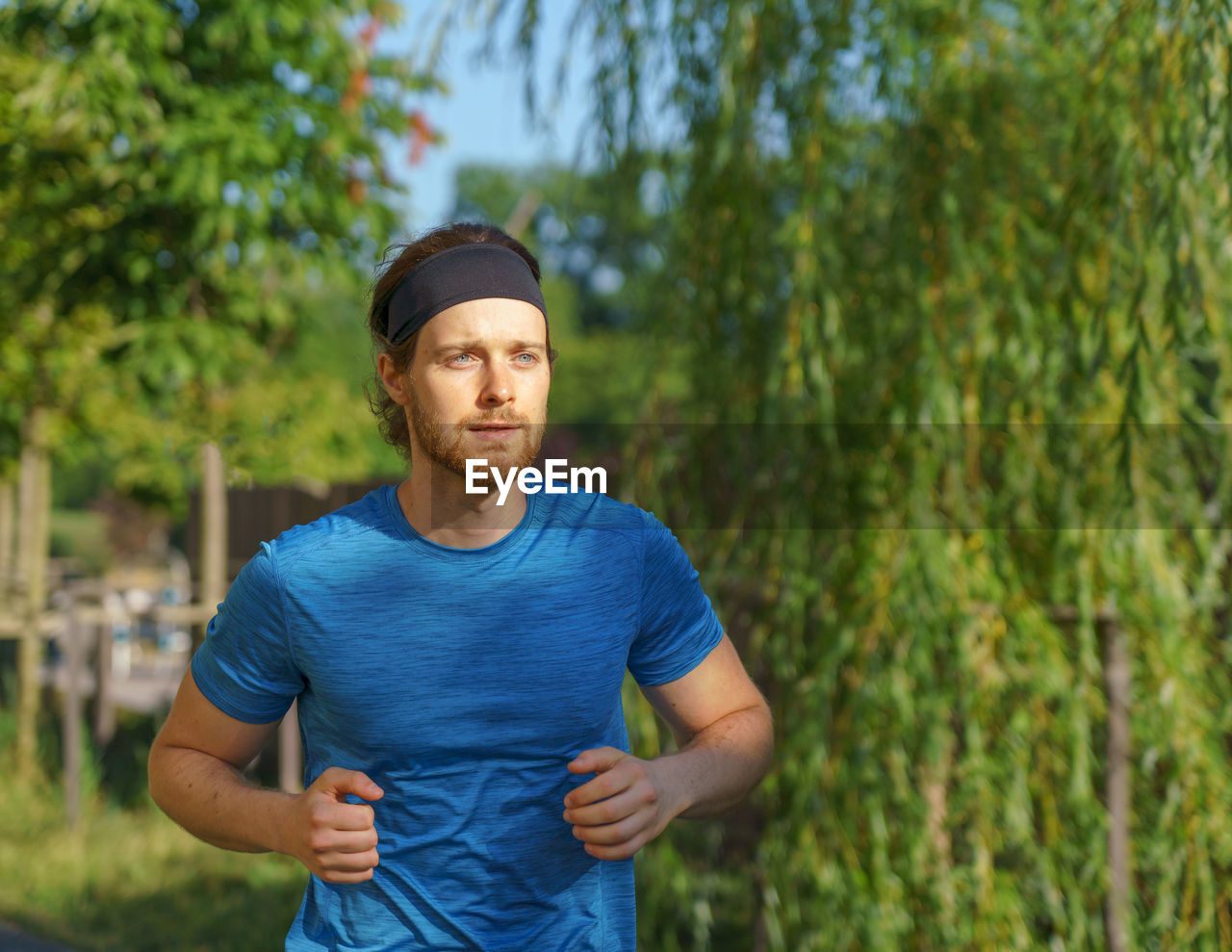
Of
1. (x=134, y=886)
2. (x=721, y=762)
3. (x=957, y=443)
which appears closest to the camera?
(x=721, y=762)

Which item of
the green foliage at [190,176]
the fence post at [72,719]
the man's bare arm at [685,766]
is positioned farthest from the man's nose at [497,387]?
the fence post at [72,719]

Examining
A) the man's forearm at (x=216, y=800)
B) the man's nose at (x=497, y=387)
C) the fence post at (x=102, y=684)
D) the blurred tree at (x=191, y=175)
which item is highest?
the blurred tree at (x=191, y=175)

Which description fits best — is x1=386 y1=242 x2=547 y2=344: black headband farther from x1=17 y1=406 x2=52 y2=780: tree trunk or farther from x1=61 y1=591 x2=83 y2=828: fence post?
x1=17 y1=406 x2=52 y2=780: tree trunk

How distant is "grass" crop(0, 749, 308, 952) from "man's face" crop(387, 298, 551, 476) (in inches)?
142

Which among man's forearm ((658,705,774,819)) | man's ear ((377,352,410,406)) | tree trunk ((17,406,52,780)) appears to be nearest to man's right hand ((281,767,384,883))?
man's forearm ((658,705,774,819))

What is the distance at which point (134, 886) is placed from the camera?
5.46 meters

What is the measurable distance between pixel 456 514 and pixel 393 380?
197 millimetres

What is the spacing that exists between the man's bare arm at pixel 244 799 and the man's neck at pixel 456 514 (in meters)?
0.30

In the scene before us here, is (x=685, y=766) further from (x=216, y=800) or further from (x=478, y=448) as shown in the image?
(x=216, y=800)

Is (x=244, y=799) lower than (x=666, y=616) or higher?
lower

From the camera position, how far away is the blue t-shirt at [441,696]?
57.6 inches

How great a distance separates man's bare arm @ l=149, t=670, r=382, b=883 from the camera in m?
1.35

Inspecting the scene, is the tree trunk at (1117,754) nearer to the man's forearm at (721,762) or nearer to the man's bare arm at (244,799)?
the man's forearm at (721,762)

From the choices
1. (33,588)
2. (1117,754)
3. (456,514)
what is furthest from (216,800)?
(33,588)
